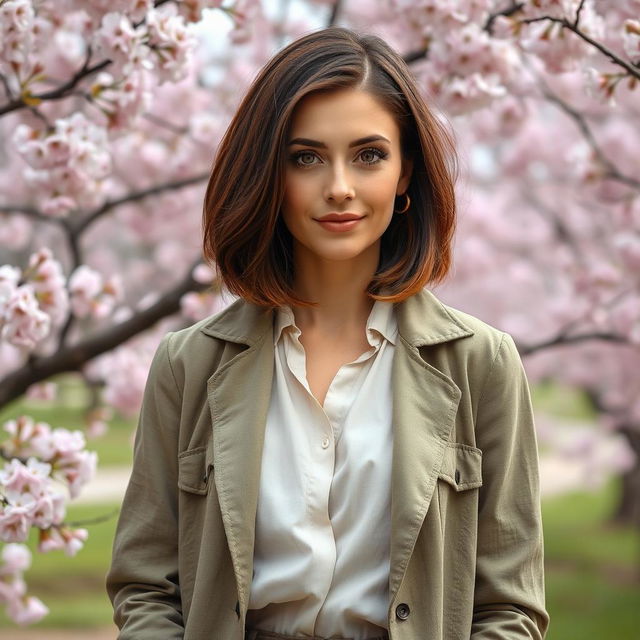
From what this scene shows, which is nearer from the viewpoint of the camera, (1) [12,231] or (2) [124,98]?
(2) [124,98]

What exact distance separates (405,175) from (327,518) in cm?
63

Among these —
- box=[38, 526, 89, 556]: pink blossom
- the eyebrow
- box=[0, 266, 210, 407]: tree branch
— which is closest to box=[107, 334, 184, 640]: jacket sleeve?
the eyebrow

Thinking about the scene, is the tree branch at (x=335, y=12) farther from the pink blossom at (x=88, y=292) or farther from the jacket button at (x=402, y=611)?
the jacket button at (x=402, y=611)

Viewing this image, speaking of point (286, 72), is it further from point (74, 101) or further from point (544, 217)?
point (544, 217)

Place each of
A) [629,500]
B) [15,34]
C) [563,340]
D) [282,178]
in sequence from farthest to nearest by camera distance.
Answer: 1. [629,500]
2. [563,340]
3. [15,34]
4. [282,178]

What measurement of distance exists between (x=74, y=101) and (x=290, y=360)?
3.78 m

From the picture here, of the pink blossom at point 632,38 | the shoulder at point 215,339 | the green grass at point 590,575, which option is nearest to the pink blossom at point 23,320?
the shoulder at point 215,339

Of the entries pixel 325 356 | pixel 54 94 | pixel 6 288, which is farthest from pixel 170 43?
pixel 325 356

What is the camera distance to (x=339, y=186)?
175 cm

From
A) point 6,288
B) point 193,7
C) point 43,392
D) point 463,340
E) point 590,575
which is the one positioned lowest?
point 590,575

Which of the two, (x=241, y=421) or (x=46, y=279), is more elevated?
(x=241, y=421)

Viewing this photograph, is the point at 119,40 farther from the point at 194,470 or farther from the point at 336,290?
the point at 194,470

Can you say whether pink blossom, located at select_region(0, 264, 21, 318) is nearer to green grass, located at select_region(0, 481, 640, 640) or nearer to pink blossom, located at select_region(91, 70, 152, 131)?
pink blossom, located at select_region(91, 70, 152, 131)

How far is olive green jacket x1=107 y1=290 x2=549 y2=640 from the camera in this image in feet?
5.67
